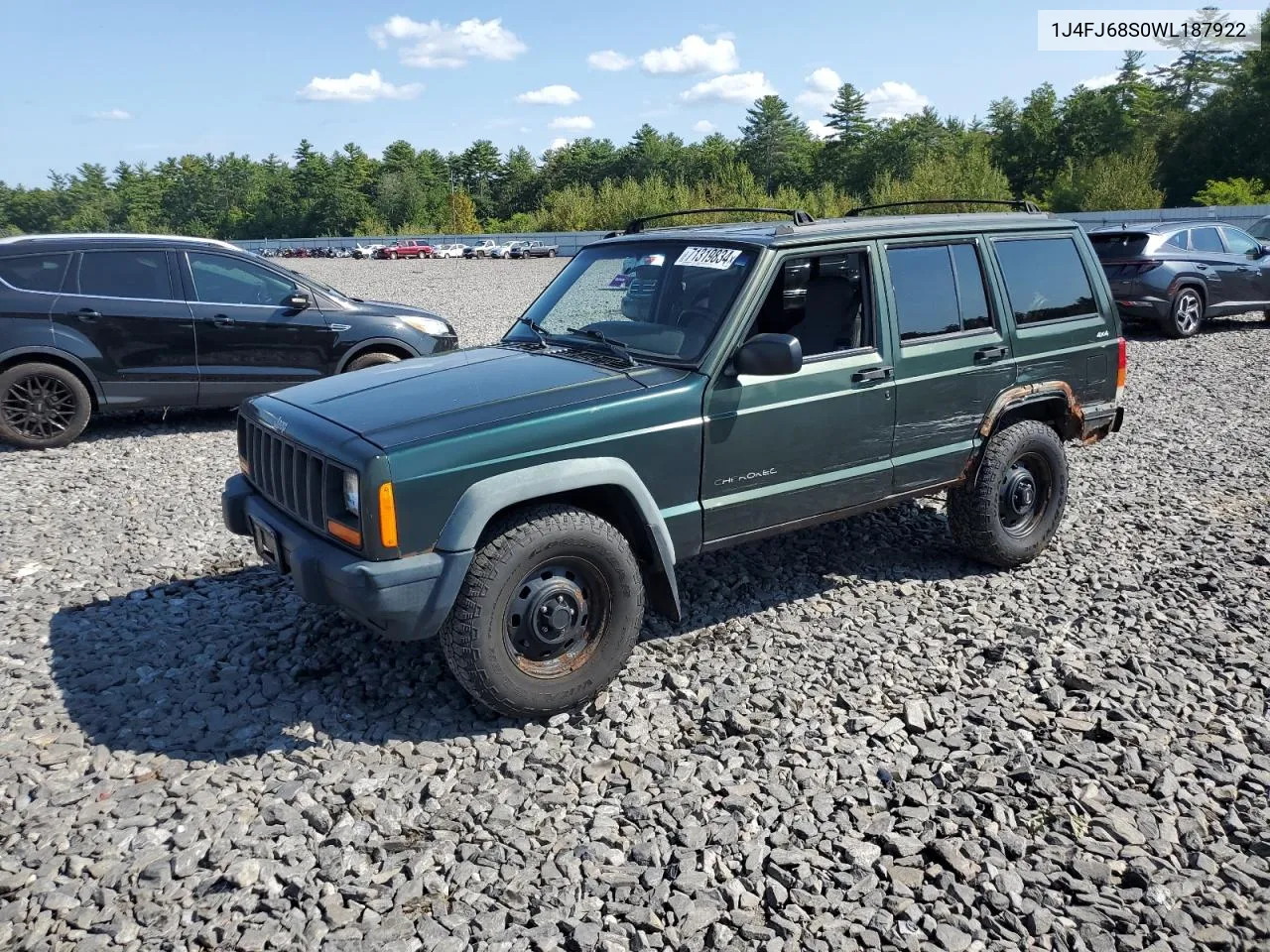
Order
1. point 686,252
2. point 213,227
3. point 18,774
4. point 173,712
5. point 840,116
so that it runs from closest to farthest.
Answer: point 18,774
point 173,712
point 686,252
point 840,116
point 213,227

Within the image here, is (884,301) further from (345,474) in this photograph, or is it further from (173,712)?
(173,712)

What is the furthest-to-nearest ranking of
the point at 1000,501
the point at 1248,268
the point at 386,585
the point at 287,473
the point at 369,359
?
the point at 1248,268, the point at 369,359, the point at 1000,501, the point at 287,473, the point at 386,585

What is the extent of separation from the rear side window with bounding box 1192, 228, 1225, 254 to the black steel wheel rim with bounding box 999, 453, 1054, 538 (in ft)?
37.0

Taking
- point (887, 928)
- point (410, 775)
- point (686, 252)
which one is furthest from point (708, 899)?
point (686, 252)

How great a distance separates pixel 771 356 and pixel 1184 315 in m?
13.1

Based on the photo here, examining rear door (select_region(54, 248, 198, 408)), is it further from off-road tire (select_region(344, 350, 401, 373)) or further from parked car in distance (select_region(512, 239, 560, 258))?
parked car in distance (select_region(512, 239, 560, 258))

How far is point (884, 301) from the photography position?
481 centimetres

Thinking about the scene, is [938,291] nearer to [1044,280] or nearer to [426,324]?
[1044,280]

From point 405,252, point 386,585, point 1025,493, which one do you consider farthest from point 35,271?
point 405,252

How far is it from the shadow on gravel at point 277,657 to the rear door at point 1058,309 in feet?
4.20

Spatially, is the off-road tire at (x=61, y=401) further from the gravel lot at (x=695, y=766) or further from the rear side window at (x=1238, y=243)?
the rear side window at (x=1238, y=243)

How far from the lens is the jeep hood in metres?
3.73

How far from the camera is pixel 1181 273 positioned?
14.2 m

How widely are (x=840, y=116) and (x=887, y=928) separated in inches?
3966
